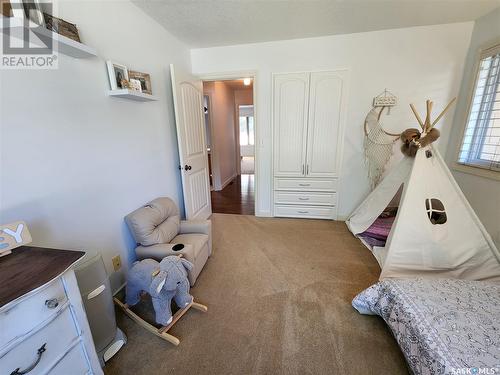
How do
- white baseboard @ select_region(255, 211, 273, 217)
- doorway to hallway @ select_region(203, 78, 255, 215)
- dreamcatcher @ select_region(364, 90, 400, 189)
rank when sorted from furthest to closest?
1. doorway to hallway @ select_region(203, 78, 255, 215)
2. white baseboard @ select_region(255, 211, 273, 217)
3. dreamcatcher @ select_region(364, 90, 400, 189)

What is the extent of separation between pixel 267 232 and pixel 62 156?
230cm

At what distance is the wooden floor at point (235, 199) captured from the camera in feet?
12.5

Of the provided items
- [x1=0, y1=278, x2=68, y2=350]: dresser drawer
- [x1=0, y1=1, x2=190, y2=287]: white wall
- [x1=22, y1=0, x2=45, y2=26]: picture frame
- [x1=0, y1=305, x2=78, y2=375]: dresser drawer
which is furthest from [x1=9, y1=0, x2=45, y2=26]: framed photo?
[x1=0, y1=305, x2=78, y2=375]: dresser drawer

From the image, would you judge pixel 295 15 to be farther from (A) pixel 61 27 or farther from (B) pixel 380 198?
(B) pixel 380 198

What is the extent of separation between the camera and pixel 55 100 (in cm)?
134

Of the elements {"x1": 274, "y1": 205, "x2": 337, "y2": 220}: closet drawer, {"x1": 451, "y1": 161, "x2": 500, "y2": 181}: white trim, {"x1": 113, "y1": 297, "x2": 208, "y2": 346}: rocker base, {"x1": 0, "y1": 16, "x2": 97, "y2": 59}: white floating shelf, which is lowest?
{"x1": 113, "y1": 297, "x2": 208, "y2": 346}: rocker base

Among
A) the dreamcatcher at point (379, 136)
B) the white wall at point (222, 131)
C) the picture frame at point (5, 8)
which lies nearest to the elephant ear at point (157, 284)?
the picture frame at point (5, 8)

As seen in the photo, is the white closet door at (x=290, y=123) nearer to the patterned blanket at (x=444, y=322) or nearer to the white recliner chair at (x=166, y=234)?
the white recliner chair at (x=166, y=234)

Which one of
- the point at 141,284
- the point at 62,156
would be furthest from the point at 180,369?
the point at 62,156

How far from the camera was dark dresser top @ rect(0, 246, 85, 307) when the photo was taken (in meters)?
0.76

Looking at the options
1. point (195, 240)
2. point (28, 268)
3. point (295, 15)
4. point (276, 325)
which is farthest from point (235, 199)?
point (28, 268)

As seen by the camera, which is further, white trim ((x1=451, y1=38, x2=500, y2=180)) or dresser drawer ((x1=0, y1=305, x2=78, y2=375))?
white trim ((x1=451, y1=38, x2=500, y2=180))

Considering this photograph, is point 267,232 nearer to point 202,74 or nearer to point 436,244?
point 436,244

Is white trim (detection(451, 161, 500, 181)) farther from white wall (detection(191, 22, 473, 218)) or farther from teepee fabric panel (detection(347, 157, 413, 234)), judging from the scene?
teepee fabric panel (detection(347, 157, 413, 234))
